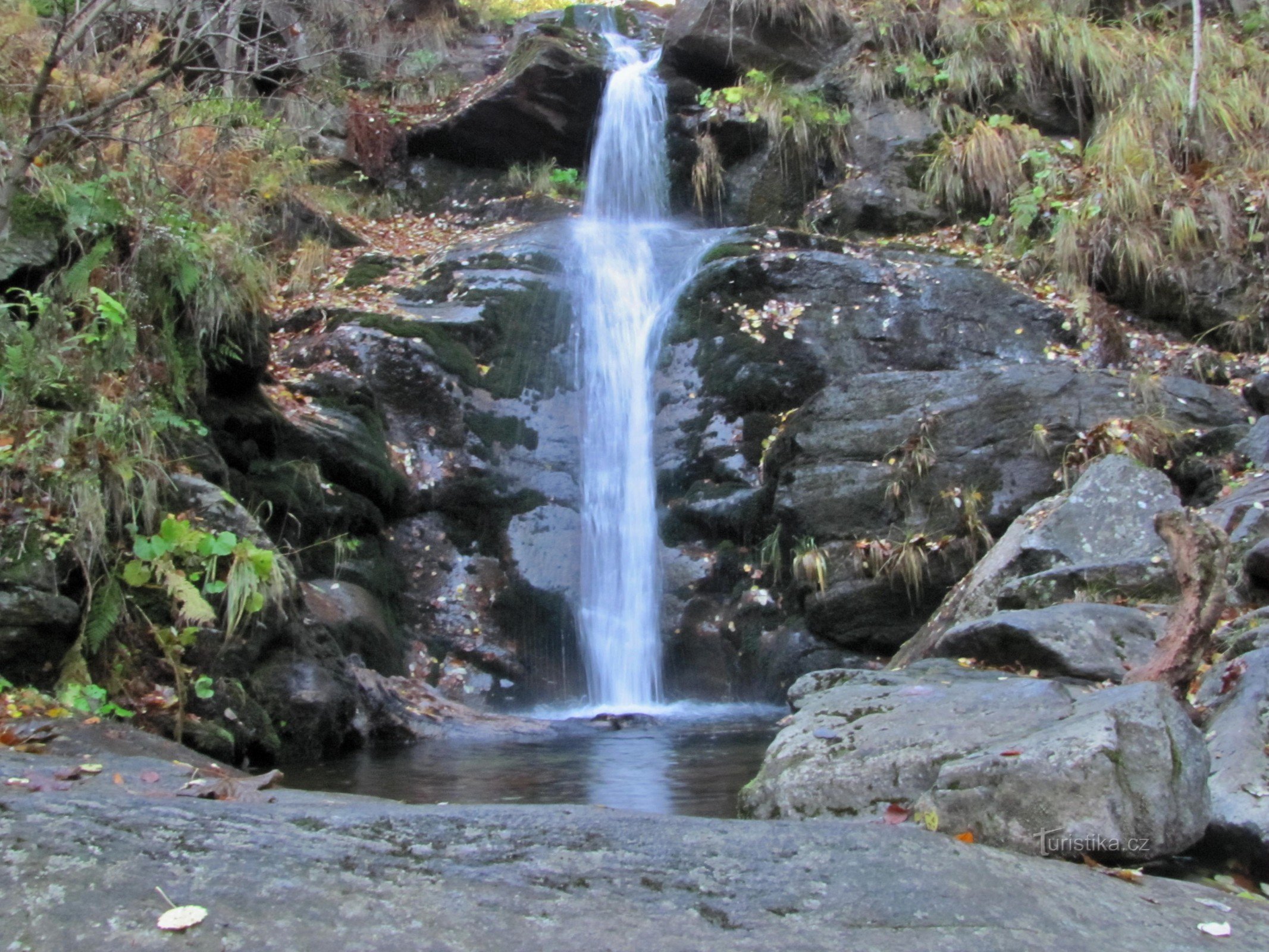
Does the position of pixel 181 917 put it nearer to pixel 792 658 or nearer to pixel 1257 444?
pixel 792 658

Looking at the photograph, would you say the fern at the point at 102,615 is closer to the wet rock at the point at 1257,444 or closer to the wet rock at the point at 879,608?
the wet rock at the point at 879,608

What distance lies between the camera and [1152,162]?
425 inches

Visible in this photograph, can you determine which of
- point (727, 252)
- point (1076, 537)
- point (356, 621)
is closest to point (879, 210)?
point (727, 252)

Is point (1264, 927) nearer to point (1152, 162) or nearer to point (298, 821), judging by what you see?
point (298, 821)

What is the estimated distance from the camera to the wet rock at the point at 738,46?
1462 centimetres

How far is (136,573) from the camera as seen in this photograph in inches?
183

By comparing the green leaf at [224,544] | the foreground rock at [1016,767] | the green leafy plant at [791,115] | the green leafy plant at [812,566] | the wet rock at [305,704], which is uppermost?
the green leafy plant at [791,115]

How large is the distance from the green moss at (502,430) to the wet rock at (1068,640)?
5430 millimetres

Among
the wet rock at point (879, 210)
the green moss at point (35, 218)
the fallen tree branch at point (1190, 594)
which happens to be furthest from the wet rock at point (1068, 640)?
the wet rock at point (879, 210)

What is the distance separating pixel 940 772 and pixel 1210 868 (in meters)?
0.86

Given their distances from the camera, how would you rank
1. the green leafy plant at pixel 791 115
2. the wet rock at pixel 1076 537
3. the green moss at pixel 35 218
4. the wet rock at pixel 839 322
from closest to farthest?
the green moss at pixel 35 218, the wet rock at pixel 1076 537, the wet rock at pixel 839 322, the green leafy plant at pixel 791 115

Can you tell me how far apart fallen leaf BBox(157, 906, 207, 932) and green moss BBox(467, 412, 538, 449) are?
7695 mm

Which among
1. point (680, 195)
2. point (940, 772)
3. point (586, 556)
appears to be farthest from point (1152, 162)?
point (940, 772)

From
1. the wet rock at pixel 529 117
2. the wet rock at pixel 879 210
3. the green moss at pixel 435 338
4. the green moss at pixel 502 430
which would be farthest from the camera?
the wet rock at pixel 529 117
